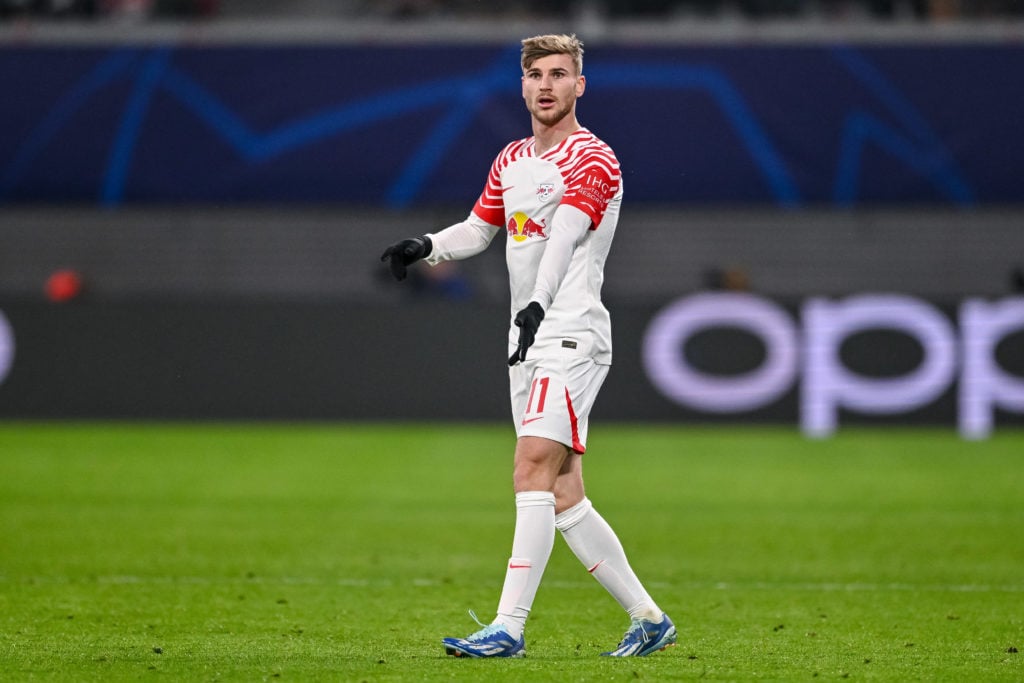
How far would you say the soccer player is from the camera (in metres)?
5.60

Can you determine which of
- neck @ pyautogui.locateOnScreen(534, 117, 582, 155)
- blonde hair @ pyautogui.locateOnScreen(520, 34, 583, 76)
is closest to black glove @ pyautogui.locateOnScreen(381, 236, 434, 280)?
neck @ pyautogui.locateOnScreen(534, 117, 582, 155)

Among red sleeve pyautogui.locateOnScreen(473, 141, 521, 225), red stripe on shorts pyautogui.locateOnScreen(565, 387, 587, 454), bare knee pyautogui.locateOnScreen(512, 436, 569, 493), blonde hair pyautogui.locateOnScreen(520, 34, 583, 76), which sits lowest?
bare knee pyautogui.locateOnScreen(512, 436, 569, 493)

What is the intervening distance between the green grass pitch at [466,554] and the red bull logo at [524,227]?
155cm

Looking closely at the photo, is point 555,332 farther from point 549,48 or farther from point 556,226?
point 549,48

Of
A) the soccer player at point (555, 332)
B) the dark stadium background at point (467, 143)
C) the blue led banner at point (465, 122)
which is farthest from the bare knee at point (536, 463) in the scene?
the blue led banner at point (465, 122)

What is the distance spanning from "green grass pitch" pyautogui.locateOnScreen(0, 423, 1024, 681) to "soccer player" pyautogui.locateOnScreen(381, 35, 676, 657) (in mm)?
250

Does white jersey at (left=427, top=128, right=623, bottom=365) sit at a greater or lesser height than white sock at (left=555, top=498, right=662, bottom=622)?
greater

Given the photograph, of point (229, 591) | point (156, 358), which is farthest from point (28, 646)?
point (156, 358)

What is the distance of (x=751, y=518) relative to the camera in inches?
424

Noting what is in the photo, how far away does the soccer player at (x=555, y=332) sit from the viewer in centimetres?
560

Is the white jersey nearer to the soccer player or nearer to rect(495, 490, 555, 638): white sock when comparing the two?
the soccer player

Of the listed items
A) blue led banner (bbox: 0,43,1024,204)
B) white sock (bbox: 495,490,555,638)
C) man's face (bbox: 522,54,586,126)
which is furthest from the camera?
blue led banner (bbox: 0,43,1024,204)

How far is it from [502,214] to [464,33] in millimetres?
13017

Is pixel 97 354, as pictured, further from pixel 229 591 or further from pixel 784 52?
pixel 229 591
